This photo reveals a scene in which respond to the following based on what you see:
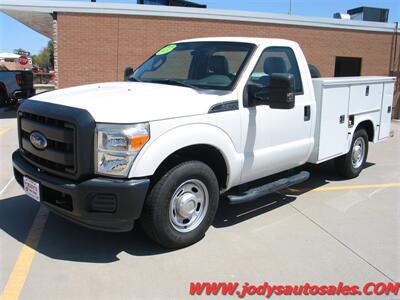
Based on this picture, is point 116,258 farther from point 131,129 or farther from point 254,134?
point 254,134

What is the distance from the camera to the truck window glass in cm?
476

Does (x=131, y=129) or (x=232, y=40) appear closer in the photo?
(x=131, y=129)

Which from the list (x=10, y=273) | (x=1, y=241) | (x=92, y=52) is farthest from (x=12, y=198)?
(x=92, y=52)

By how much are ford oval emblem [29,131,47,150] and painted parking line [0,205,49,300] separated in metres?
0.98

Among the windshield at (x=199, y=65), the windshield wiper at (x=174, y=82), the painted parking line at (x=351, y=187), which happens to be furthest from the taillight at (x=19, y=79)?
the painted parking line at (x=351, y=187)

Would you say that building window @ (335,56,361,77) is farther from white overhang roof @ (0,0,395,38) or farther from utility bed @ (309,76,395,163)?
utility bed @ (309,76,395,163)

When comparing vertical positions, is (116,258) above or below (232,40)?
below

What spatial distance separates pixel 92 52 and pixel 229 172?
36.2ft

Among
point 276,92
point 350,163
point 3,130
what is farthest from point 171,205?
point 3,130

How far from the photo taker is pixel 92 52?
14.1m

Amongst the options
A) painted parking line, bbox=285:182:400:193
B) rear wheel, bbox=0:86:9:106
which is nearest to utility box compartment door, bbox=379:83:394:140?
painted parking line, bbox=285:182:400:193

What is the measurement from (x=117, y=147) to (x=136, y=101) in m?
0.50

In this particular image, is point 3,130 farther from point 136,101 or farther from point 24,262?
point 136,101

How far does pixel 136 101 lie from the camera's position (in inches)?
147
